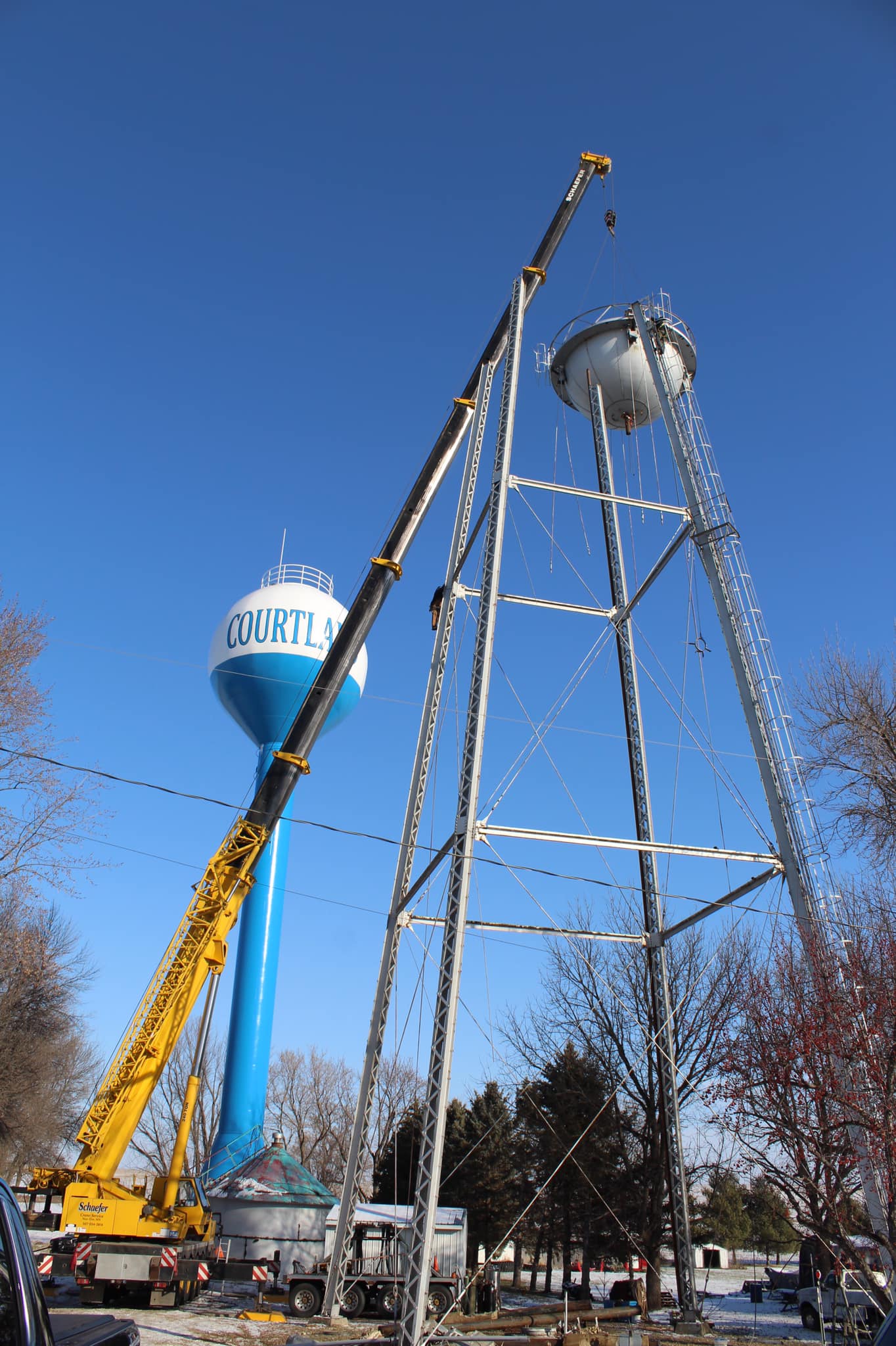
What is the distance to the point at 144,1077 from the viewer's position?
13625 millimetres

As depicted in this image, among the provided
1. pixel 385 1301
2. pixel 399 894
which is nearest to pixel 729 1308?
pixel 385 1301

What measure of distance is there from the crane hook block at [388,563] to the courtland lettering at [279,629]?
7.84 m

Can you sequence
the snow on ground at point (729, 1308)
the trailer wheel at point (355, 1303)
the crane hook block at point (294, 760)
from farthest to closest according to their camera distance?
1. the crane hook block at point (294, 760)
2. the snow on ground at point (729, 1308)
3. the trailer wheel at point (355, 1303)

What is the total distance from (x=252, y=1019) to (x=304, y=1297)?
32.4 feet

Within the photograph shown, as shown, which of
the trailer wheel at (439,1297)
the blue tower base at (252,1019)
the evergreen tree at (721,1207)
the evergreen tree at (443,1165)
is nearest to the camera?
the trailer wheel at (439,1297)

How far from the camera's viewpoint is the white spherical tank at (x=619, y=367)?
14.5 metres

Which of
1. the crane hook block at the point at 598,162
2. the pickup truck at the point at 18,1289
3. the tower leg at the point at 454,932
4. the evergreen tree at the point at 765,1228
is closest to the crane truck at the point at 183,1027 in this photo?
the crane hook block at the point at 598,162

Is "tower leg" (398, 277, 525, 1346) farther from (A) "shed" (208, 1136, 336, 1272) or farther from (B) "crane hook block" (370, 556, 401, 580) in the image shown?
(A) "shed" (208, 1136, 336, 1272)

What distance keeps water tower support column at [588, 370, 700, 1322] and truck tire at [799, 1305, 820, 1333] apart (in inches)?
198

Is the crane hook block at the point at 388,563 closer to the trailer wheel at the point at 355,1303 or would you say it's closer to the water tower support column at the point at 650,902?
the water tower support column at the point at 650,902

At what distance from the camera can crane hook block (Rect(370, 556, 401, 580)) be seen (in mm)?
16156

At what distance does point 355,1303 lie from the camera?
14.0m

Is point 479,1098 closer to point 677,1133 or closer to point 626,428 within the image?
point 677,1133

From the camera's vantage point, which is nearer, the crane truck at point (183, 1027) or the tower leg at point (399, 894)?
the tower leg at point (399, 894)
